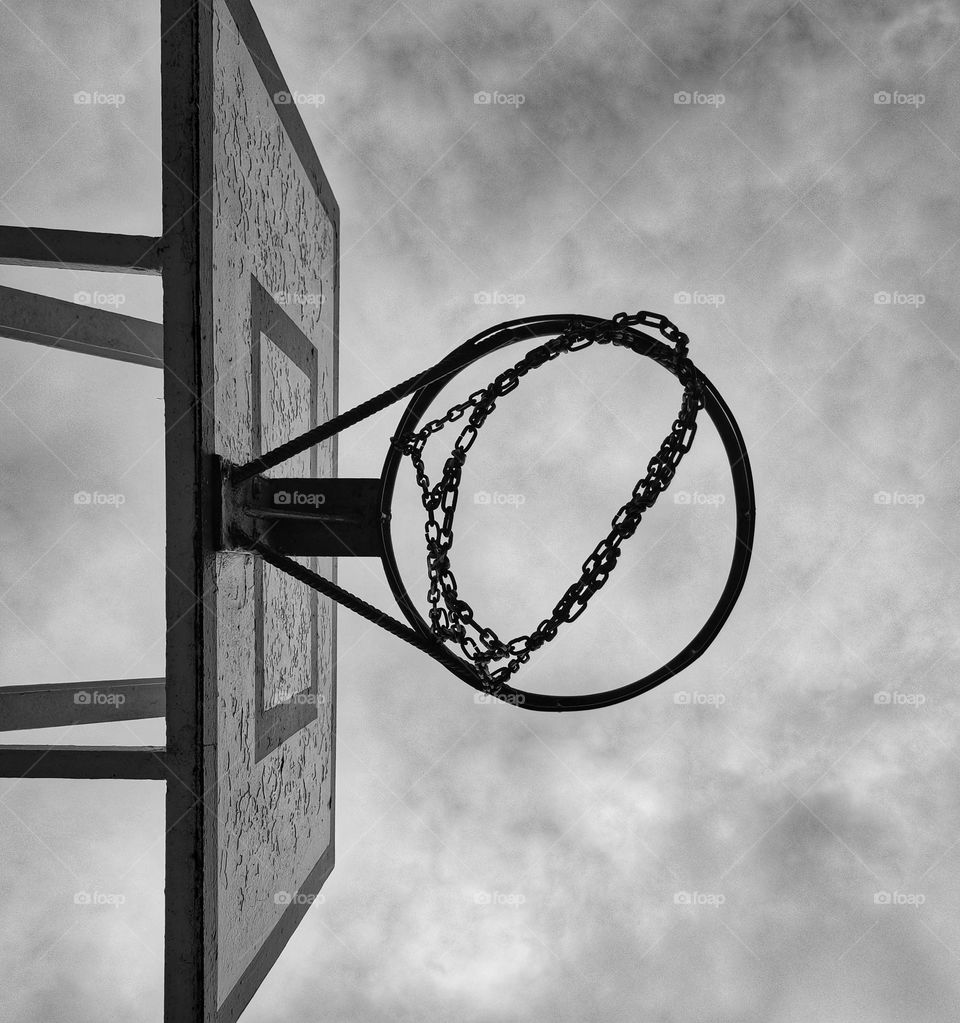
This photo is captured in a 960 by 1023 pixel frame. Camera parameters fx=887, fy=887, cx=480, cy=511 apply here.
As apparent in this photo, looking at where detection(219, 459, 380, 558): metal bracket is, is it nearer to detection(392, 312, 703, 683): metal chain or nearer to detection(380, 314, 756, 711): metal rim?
detection(380, 314, 756, 711): metal rim

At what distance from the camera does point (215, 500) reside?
2.12 m

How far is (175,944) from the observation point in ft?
6.56

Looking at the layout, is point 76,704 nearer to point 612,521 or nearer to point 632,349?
point 612,521

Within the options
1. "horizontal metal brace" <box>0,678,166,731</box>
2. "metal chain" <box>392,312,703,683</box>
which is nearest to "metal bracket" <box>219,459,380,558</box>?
"metal chain" <box>392,312,703,683</box>

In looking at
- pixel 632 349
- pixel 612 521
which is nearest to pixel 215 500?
pixel 612 521

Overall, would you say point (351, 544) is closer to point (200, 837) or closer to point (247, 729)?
point (247, 729)

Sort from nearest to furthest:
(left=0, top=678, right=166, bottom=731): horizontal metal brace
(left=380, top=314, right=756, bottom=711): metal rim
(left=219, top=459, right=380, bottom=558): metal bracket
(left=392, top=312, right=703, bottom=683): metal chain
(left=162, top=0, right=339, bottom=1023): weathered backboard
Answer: (left=162, top=0, right=339, bottom=1023): weathered backboard < (left=392, top=312, right=703, bottom=683): metal chain < (left=380, top=314, right=756, bottom=711): metal rim < (left=219, top=459, right=380, bottom=558): metal bracket < (left=0, top=678, right=166, bottom=731): horizontal metal brace

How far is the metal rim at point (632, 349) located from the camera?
2346 millimetres

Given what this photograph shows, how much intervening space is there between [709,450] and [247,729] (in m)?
3.04

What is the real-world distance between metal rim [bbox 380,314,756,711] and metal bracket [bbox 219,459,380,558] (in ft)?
0.17

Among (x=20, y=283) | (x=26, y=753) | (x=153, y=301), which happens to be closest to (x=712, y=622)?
(x=26, y=753)

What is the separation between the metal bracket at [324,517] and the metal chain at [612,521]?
1.02ft

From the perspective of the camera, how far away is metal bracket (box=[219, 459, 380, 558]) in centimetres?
249

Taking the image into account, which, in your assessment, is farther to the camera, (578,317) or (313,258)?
(313,258)
